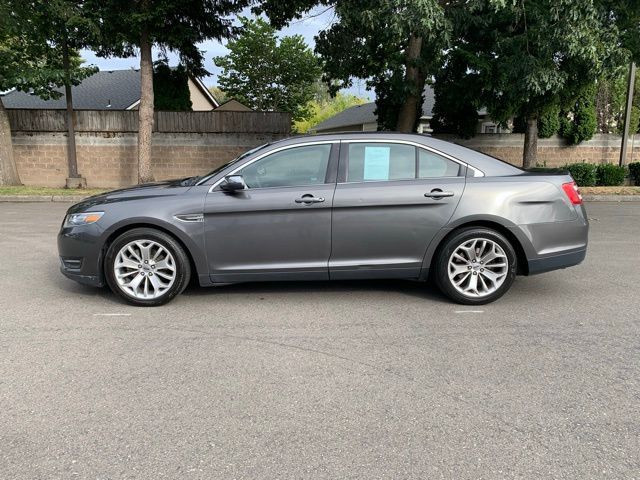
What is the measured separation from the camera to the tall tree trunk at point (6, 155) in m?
16.1

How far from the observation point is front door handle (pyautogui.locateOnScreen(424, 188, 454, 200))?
467 centimetres

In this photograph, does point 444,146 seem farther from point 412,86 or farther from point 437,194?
point 412,86

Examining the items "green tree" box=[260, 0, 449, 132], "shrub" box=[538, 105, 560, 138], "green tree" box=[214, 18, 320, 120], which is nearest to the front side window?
"green tree" box=[260, 0, 449, 132]

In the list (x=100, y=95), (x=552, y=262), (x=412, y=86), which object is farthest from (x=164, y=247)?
(x=100, y=95)

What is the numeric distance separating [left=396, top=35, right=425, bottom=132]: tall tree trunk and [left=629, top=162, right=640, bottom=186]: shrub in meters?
7.59

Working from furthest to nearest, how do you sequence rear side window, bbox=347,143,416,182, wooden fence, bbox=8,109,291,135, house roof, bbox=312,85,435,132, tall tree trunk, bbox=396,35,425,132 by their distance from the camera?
house roof, bbox=312,85,435,132, wooden fence, bbox=8,109,291,135, tall tree trunk, bbox=396,35,425,132, rear side window, bbox=347,143,416,182

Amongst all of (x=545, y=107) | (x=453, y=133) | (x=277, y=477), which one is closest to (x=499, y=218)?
(x=277, y=477)

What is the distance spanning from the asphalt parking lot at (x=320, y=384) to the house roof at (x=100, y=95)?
24.3 metres

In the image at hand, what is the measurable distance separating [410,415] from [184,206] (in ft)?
9.31

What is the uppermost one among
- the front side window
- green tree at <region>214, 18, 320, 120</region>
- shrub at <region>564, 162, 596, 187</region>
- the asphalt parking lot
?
green tree at <region>214, 18, 320, 120</region>

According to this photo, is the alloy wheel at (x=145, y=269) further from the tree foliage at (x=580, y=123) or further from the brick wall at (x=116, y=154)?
the tree foliage at (x=580, y=123)

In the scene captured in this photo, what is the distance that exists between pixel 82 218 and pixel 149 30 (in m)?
12.3

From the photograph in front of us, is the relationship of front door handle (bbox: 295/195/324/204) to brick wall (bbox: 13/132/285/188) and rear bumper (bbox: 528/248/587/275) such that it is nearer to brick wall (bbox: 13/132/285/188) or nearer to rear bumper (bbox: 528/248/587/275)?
rear bumper (bbox: 528/248/587/275)

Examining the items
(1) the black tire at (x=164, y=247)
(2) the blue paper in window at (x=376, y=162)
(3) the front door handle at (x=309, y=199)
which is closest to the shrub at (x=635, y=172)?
(2) the blue paper in window at (x=376, y=162)
